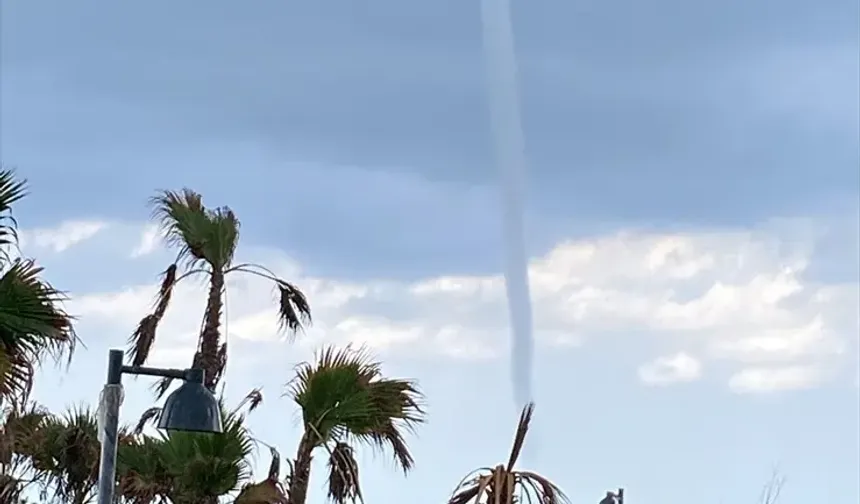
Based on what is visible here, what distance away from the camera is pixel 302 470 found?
40.6ft

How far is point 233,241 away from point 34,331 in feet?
16.7

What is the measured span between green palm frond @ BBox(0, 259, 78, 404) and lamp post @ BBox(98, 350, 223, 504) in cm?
101

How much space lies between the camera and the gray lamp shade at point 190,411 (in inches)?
316

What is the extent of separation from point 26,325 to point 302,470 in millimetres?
3974

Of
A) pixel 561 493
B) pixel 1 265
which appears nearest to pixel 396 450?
pixel 561 493

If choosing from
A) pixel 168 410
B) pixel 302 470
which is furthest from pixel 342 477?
pixel 168 410

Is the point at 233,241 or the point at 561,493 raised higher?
the point at 233,241

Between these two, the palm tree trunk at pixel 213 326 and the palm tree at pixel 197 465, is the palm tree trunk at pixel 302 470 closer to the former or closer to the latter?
the palm tree at pixel 197 465

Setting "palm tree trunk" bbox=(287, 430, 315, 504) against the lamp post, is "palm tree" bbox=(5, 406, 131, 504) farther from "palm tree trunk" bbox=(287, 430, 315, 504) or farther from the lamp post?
the lamp post

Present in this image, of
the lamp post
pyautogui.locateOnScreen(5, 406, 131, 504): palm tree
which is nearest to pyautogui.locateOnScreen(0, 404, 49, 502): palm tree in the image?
pyautogui.locateOnScreen(5, 406, 131, 504): palm tree

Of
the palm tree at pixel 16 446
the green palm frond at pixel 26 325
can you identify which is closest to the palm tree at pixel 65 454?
the palm tree at pixel 16 446

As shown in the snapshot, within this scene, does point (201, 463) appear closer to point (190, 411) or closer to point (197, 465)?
point (197, 465)

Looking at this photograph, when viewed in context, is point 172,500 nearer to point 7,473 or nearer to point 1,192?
point 7,473

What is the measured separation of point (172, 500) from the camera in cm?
1196
